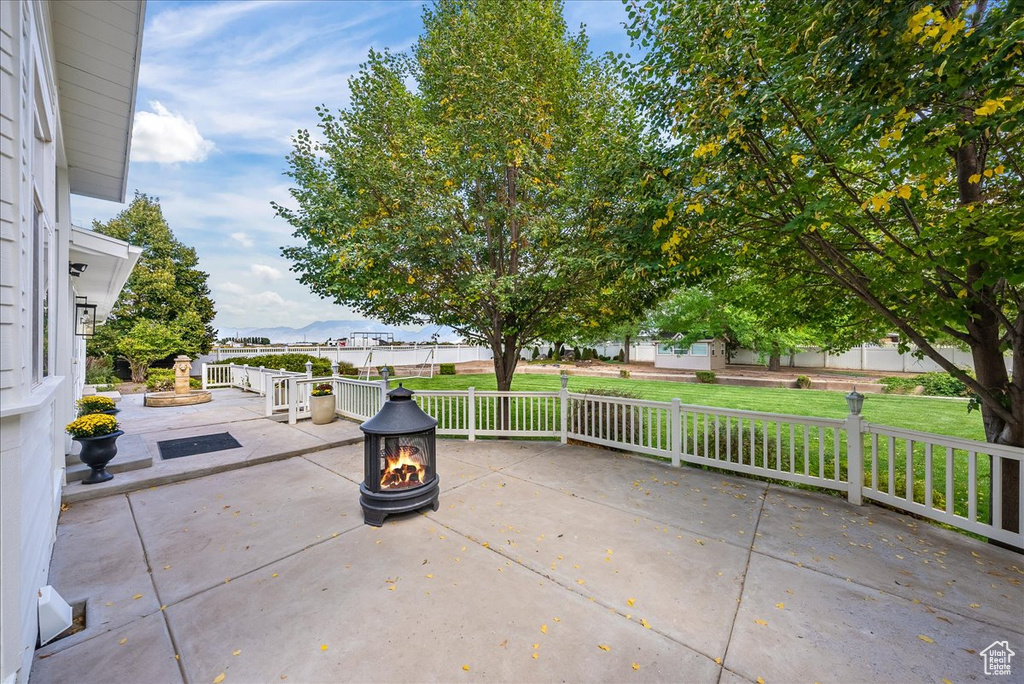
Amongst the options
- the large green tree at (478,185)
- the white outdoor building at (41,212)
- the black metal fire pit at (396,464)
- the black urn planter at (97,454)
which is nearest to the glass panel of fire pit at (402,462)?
the black metal fire pit at (396,464)

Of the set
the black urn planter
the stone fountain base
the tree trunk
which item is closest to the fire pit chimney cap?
the black urn planter

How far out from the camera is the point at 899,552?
10.2 ft

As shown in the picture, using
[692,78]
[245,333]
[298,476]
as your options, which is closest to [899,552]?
[692,78]

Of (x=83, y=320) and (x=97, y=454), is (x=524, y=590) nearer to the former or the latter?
(x=97, y=454)

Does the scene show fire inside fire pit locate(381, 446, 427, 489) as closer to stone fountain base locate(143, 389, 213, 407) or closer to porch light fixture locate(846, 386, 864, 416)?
porch light fixture locate(846, 386, 864, 416)

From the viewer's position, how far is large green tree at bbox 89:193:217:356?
651 inches

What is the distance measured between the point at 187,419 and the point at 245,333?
1015 inches

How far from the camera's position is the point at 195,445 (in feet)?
19.0

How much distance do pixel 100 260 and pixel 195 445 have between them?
11.0 feet

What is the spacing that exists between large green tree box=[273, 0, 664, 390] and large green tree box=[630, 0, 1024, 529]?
3.90 feet

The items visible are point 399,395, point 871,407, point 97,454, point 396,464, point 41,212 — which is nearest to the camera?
point 41,212

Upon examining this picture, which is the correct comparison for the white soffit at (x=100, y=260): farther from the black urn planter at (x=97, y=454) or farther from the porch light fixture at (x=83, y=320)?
the black urn planter at (x=97, y=454)

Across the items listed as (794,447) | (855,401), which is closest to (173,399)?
(794,447)

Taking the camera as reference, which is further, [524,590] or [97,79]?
[97,79]
